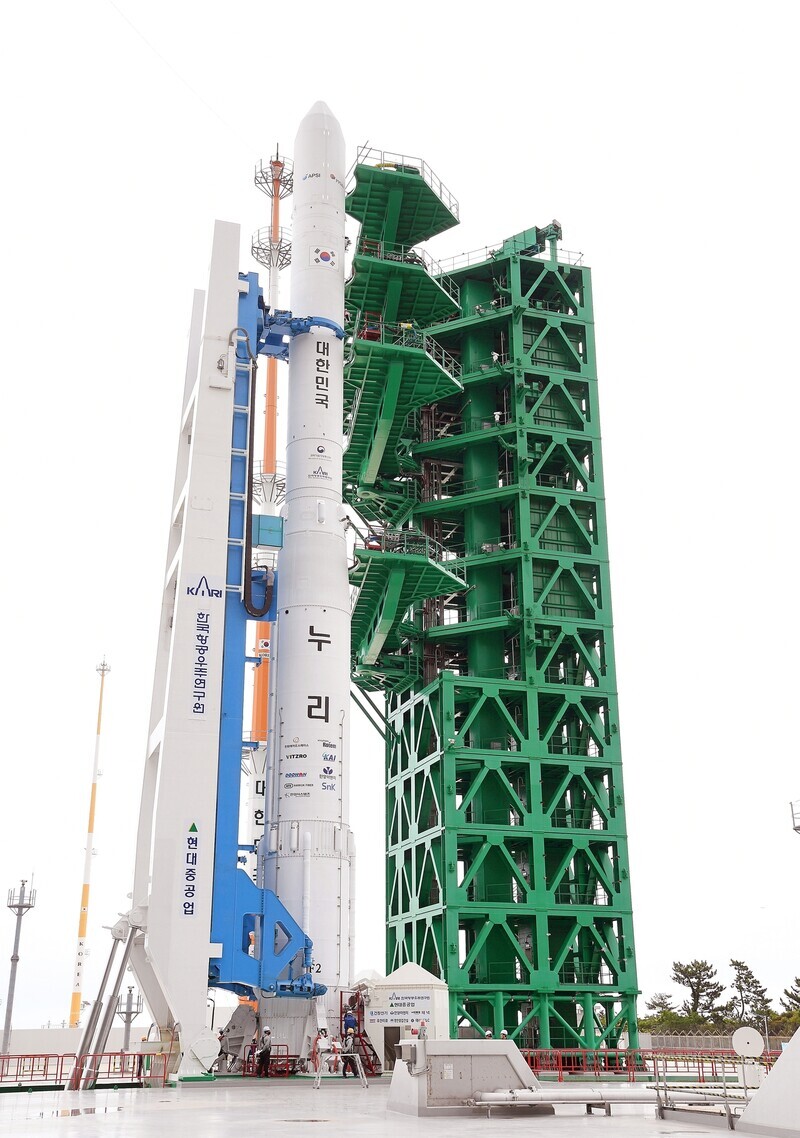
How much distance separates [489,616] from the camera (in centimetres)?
3697

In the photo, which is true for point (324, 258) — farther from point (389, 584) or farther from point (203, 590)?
point (203, 590)

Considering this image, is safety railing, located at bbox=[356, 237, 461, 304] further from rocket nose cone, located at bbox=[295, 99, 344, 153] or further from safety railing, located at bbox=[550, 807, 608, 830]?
safety railing, located at bbox=[550, 807, 608, 830]

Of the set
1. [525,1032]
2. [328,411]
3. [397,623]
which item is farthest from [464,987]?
[328,411]

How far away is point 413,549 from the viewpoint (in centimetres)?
3512

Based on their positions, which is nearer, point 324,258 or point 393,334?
point 324,258

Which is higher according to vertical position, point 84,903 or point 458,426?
point 458,426

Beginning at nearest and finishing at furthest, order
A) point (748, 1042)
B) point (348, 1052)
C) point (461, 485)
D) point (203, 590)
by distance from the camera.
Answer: point (748, 1042) < point (348, 1052) < point (203, 590) < point (461, 485)

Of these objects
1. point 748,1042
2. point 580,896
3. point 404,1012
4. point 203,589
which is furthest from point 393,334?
point 748,1042

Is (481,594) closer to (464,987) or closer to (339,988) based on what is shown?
(464,987)

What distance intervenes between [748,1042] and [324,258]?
75.5ft

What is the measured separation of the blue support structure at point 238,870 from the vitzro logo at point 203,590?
0.41m

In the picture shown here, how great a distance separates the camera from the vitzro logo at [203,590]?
24172 millimetres

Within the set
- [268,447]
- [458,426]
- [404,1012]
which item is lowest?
[404,1012]

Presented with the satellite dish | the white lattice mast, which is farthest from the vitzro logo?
the white lattice mast
